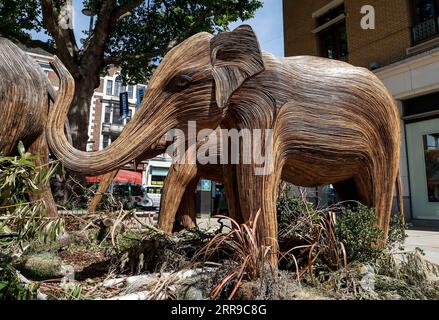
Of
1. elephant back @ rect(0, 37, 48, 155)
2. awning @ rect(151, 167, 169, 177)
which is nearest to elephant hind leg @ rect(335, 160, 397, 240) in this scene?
elephant back @ rect(0, 37, 48, 155)

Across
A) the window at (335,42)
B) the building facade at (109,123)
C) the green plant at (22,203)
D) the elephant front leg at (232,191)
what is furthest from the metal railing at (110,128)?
Result: the green plant at (22,203)

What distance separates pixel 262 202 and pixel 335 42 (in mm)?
12064

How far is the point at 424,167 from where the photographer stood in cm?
949

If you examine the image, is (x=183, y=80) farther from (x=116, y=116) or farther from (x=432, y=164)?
(x=116, y=116)

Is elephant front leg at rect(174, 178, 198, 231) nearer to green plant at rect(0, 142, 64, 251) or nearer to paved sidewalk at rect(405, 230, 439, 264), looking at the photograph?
green plant at rect(0, 142, 64, 251)

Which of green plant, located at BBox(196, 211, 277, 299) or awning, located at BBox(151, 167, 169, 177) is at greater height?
awning, located at BBox(151, 167, 169, 177)

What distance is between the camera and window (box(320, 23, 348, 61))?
12.6m

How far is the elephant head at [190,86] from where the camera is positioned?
2447 mm

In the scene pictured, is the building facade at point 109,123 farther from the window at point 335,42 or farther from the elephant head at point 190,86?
the elephant head at point 190,86

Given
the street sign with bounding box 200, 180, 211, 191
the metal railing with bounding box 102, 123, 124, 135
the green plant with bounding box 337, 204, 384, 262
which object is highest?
the metal railing with bounding box 102, 123, 124, 135

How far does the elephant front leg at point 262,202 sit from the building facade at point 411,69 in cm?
809

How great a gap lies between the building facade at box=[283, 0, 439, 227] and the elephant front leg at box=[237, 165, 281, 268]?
26.5ft

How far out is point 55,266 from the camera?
3.09 m

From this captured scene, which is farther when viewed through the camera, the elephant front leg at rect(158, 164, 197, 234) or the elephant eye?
the elephant front leg at rect(158, 164, 197, 234)
